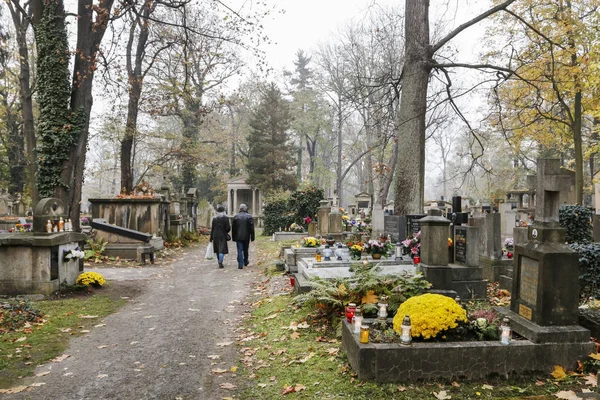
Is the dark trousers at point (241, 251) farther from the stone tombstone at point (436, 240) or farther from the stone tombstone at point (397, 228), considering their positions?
the stone tombstone at point (436, 240)

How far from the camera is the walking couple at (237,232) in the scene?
41.5 feet

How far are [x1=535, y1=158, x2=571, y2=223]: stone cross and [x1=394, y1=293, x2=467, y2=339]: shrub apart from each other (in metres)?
1.61

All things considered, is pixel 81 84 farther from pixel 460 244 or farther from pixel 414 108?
pixel 460 244

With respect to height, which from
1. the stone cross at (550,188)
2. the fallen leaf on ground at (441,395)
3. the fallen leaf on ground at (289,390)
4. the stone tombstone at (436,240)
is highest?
the stone cross at (550,188)

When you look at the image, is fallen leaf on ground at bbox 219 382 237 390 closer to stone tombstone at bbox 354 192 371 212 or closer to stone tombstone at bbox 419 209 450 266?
stone tombstone at bbox 419 209 450 266

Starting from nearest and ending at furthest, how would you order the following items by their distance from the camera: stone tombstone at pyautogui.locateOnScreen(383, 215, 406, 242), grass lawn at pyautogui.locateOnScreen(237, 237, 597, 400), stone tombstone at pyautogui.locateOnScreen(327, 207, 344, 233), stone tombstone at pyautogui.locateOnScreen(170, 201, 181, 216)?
1. grass lawn at pyautogui.locateOnScreen(237, 237, 597, 400)
2. stone tombstone at pyautogui.locateOnScreen(383, 215, 406, 242)
3. stone tombstone at pyautogui.locateOnScreen(327, 207, 344, 233)
4. stone tombstone at pyautogui.locateOnScreen(170, 201, 181, 216)

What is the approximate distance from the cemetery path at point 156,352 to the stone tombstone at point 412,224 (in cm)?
463

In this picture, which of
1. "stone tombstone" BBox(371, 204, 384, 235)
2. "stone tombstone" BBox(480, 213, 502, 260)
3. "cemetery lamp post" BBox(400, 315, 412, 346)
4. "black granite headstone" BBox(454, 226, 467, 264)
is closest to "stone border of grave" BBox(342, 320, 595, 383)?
"cemetery lamp post" BBox(400, 315, 412, 346)

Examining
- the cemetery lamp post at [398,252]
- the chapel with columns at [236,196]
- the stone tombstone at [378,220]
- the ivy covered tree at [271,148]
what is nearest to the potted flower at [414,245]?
the cemetery lamp post at [398,252]

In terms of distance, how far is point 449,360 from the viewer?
422 centimetres

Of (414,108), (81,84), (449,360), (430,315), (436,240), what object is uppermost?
(81,84)

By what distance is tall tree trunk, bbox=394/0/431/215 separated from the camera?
11.6m

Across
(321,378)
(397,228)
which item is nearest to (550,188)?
(321,378)

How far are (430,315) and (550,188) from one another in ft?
7.20
